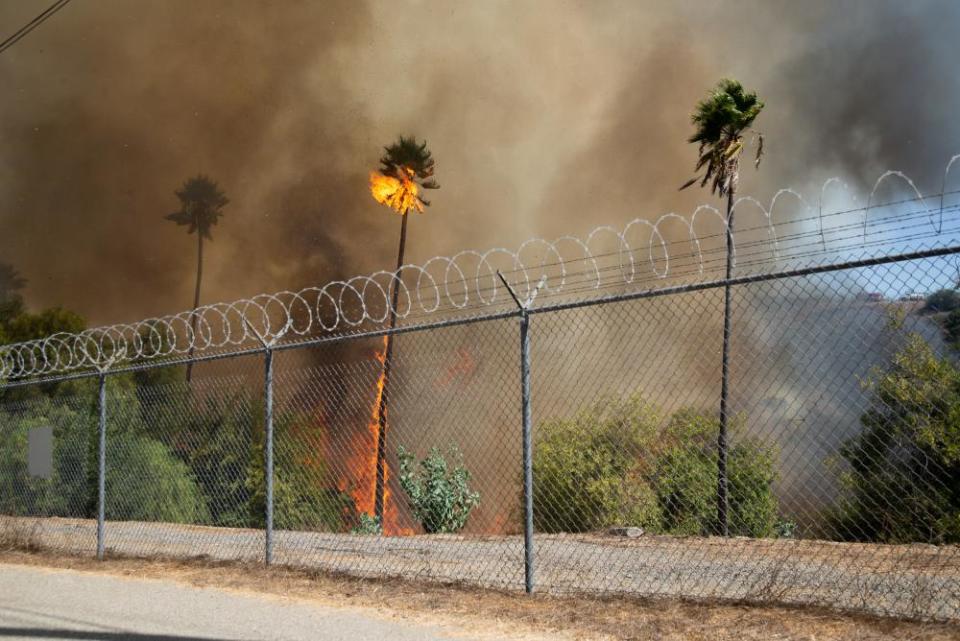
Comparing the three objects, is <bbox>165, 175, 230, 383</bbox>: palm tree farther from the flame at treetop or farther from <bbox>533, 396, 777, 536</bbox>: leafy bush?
<bbox>533, 396, 777, 536</bbox>: leafy bush

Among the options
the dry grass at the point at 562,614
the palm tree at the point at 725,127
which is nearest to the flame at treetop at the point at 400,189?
the palm tree at the point at 725,127

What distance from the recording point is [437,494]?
20.2 metres

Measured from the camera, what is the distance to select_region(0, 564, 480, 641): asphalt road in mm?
7258

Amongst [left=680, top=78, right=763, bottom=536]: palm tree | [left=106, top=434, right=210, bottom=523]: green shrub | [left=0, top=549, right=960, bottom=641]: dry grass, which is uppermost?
[left=680, top=78, right=763, bottom=536]: palm tree

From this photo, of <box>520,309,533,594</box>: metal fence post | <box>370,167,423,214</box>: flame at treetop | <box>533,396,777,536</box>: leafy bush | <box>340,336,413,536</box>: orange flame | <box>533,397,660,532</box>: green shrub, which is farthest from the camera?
<box>370,167,423,214</box>: flame at treetop

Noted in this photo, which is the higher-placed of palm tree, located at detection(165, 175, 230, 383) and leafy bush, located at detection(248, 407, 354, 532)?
palm tree, located at detection(165, 175, 230, 383)

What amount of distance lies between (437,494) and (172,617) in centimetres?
1237

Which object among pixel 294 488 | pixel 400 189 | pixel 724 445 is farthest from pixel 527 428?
→ pixel 400 189

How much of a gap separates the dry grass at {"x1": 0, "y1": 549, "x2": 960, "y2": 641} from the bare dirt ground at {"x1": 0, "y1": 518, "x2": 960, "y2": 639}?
19mm

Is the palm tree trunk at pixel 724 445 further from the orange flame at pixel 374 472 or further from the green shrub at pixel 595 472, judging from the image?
the green shrub at pixel 595 472

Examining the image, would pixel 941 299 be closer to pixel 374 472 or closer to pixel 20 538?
pixel 374 472

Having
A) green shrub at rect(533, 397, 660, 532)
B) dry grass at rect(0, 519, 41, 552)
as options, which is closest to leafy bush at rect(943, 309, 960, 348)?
green shrub at rect(533, 397, 660, 532)

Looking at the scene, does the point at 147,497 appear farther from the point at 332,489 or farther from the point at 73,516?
the point at 332,489

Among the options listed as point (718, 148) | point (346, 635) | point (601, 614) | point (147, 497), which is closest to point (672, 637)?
point (601, 614)
